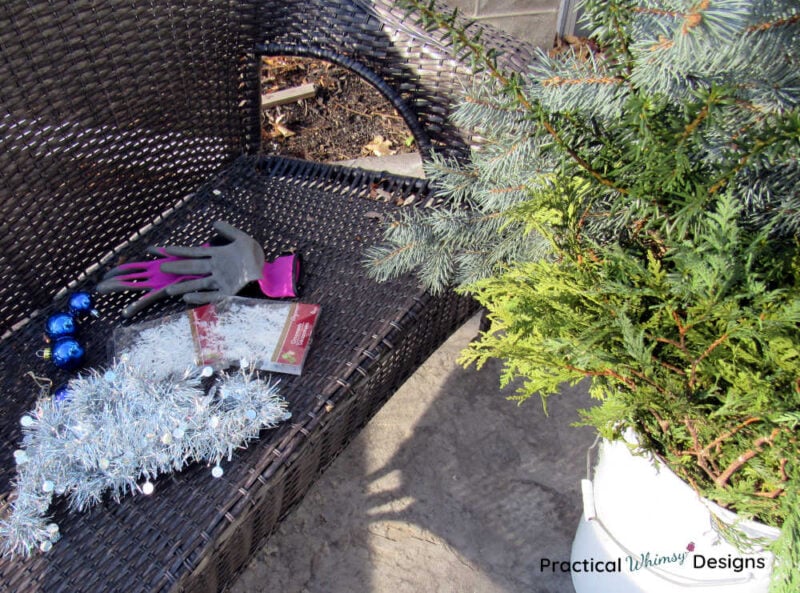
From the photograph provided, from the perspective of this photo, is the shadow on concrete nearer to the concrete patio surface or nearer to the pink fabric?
the concrete patio surface

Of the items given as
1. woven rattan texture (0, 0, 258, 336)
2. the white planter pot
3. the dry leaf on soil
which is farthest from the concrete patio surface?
the dry leaf on soil

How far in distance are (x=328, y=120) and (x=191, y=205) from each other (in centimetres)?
126

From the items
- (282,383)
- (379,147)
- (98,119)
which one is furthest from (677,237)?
(379,147)

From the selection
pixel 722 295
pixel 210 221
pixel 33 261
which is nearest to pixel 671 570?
pixel 722 295

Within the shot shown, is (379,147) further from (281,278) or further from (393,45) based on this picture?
(281,278)

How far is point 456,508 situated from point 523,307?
0.72 meters

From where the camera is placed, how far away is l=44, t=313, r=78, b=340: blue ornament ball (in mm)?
1226

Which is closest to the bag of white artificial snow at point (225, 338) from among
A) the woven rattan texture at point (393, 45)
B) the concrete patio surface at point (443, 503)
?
the concrete patio surface at point (443, 503)

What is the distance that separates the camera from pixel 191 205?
1609 mm

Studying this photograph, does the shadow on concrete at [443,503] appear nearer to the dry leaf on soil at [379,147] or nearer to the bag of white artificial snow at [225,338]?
the bag of white artificial snow at [225,338]

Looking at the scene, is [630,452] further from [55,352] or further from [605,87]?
[55,352]

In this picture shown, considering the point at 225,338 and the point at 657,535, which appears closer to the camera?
the point at 657,535

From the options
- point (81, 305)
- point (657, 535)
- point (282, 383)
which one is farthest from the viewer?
point (81, 305)

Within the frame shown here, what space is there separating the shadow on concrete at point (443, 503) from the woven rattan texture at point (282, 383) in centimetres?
34
